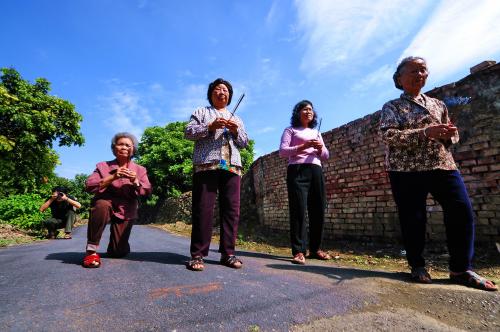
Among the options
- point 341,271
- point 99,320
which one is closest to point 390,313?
point 341,271

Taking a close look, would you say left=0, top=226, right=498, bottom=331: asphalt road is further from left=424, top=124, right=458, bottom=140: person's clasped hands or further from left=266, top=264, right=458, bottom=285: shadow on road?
left=424, top=124, right=458, bottom=140: person's clasped hands

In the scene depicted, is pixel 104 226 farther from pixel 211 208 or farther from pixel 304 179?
pixel 304 179

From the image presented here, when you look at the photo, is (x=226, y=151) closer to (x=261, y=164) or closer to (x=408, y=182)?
(x=408, y=182)

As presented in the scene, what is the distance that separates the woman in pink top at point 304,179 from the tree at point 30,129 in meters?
14.8

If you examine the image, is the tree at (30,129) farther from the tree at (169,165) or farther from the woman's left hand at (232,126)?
the woman's left hand at (232,126)

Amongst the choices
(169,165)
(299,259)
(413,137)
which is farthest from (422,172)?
(169,165)

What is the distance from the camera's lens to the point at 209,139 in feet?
9.81

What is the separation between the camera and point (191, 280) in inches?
89.1

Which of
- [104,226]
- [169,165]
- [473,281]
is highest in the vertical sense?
[169,165]

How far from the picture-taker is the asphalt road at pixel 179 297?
1527 millimetres

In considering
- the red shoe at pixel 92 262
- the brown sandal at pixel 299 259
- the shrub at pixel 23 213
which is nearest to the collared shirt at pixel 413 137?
the brown sandal at pixel 299 259

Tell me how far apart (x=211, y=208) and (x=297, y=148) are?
1.28 metres

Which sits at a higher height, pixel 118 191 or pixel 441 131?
pixel 441 131

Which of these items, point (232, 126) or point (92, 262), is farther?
point (232, 126)
